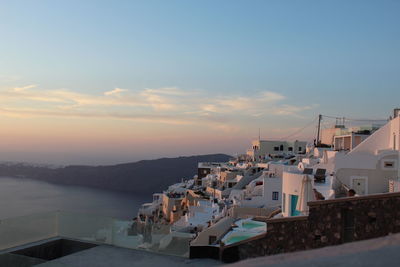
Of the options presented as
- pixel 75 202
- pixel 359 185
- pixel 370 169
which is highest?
pixel 370 169

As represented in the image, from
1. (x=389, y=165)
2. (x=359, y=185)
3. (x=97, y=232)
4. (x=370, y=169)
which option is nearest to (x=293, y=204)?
(x=359, y=185)

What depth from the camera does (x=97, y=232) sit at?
731 centimetres

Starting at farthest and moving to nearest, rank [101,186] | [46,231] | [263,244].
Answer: [101,186]
[263,244]
[46,231]

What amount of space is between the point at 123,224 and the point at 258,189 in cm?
1888

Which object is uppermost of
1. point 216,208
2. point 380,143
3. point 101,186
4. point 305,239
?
point 380,143

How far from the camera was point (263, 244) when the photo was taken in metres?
10.1

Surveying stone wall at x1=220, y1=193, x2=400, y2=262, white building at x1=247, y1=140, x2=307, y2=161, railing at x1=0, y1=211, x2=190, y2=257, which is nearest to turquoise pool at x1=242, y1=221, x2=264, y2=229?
stone wall at x1=220, y1=193, x2=400, y2=262

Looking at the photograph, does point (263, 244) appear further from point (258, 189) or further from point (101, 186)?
point (101, 186)

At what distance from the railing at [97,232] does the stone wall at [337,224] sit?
3.42ft

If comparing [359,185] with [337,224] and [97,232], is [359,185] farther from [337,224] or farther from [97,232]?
[97,232]

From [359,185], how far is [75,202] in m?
78.4

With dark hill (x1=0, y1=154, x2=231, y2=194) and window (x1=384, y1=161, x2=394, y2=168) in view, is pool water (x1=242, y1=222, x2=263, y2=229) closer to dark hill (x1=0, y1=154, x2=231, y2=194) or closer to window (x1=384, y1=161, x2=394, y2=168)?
→ window (x1=384, y1=161, x2=394, y2=168)

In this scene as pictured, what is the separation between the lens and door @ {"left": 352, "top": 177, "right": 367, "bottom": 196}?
13711 mm

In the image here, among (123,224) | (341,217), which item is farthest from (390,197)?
(123,224)
